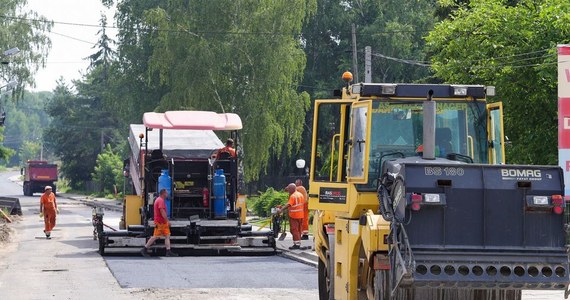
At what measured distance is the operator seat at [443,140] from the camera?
12.7 meters

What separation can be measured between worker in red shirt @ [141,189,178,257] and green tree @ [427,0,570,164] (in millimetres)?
Result: 10572

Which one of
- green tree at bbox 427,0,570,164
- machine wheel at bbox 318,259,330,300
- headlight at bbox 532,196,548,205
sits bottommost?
machine wheel at bbox 318,259,330,300

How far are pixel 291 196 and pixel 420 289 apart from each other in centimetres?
1577

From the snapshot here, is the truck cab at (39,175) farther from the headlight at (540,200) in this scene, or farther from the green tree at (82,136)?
the headlight at (540,200)

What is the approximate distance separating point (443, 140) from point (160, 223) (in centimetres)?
1318

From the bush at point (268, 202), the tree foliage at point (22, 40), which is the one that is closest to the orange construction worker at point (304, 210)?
the bush at point (268, 202)

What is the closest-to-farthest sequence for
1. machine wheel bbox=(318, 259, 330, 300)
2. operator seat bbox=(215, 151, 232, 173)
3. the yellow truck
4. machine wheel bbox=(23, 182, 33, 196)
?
the yellow truck < machine wheel bbox=(318, 259, 330, 300) < operator seat bbox=(215, 151, 232, 173) < machine wheel bbox=(23, 182, 33, 196)

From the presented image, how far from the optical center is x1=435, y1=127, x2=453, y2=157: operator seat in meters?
12.7

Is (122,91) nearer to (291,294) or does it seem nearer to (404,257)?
(291,294)

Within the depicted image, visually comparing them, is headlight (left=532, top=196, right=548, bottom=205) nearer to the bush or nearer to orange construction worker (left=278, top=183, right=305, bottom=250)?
orange construction worker (left=278, top=183, right=305, bottom=250)

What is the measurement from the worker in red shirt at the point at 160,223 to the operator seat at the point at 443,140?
12815 mm

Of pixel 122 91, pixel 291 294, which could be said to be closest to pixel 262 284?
pixel 291 294

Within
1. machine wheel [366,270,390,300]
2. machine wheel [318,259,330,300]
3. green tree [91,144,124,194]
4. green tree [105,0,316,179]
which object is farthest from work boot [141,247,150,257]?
green tree [91,144,124,194]

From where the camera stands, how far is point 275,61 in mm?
50656
